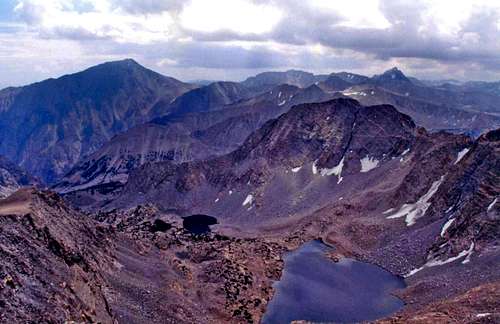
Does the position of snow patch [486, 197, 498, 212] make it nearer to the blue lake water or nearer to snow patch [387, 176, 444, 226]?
snow patch [387, 176, 444, 226]

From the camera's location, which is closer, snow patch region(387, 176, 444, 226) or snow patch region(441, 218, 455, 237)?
snow patch region(441, 218, 455, 237)

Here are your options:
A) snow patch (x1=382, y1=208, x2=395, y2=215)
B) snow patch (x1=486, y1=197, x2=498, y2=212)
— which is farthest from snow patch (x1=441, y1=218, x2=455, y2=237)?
snow patch (x1=382, y1=208, x2=395, y2=215)

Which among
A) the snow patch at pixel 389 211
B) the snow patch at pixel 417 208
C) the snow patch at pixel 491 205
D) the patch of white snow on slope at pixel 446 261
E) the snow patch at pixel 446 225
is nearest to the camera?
the patch of white snow on slope at pixel 446 261

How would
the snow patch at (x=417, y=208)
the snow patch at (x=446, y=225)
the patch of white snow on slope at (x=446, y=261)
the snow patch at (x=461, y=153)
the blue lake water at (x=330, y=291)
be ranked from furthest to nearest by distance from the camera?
1. the snow patch at (x=461, y=153)
2. the snow patch at (x=417, y=208)
3. the snow patch at (x=446, y=225)
4. the patch of white snow on slope at (x=446, y=261)
5. the blue lake water at (x=330, y=291)

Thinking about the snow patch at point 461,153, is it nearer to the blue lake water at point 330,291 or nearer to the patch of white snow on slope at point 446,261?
the patch of white snow on slope at point 446,261

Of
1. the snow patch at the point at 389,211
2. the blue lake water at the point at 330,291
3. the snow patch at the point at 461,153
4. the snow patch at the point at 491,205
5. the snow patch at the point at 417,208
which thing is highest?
the snow patch at the point at 461,153

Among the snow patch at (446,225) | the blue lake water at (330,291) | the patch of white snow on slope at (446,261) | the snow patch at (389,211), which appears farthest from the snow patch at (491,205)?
Result: the snow patch at (389,211)

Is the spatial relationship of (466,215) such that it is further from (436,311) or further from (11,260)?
(11,260)
